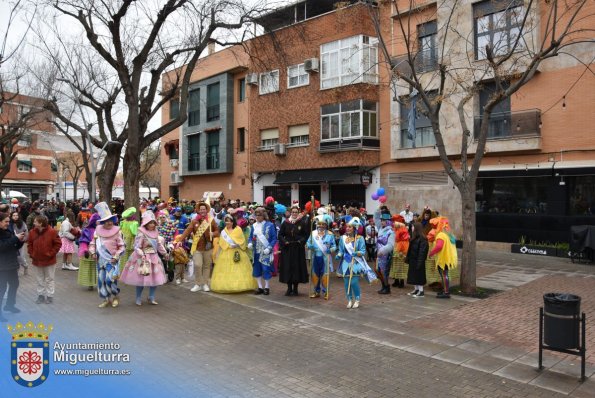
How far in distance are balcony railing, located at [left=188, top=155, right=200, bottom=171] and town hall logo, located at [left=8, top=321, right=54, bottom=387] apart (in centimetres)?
3016

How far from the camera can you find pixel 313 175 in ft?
83.1

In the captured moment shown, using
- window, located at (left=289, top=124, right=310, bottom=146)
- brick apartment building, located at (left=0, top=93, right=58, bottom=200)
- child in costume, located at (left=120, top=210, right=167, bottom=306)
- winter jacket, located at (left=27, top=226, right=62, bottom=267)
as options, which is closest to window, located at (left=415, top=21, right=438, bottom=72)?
window, located at (left=289, top=124, right=310, bottom=146)

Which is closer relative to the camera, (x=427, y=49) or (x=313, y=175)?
(x=427, y=49)

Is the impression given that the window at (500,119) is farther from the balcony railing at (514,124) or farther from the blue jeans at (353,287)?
the blue jeans at (353,287)

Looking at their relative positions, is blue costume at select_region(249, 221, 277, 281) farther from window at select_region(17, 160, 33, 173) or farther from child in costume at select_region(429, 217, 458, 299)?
window at select_region(17, 160, 33, 173)

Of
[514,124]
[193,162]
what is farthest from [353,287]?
[193,162]

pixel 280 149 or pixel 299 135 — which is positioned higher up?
pixel 299 135

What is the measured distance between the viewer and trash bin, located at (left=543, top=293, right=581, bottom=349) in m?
5.58

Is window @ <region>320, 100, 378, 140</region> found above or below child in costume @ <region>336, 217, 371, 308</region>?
above

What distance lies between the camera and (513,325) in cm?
803

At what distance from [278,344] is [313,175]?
61.5 ft

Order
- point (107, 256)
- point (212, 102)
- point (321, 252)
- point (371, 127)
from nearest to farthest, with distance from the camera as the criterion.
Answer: point (107, 256) → point (321, 252) → point (371, 127) → point (212, 102)

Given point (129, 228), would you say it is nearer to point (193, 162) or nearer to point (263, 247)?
point (263, 247)

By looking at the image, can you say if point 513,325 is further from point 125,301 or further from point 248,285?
point 125,301
